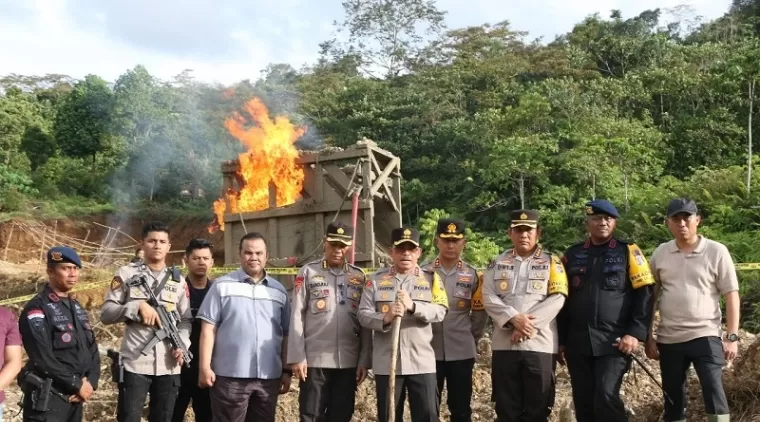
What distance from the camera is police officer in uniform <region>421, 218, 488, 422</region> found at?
5258 millimetres

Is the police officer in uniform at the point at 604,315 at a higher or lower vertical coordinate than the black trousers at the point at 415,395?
higher

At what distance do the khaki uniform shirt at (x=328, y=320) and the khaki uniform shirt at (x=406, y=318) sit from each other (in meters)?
0.12

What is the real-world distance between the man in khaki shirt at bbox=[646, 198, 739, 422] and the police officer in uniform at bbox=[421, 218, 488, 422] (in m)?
1.27

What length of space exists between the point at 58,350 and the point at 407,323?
2.22 meters

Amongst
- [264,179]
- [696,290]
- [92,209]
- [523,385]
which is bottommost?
[523,385]

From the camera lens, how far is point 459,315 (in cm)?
533

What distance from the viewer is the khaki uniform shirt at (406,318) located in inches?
195

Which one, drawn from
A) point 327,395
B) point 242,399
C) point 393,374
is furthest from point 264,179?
point 393,374

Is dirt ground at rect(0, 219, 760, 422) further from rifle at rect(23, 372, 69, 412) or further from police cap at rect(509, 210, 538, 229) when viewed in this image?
rifle at rect(23, 372, 69, 412)

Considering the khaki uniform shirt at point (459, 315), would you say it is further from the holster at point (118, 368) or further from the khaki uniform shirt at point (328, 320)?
the holster at point (118, 368)

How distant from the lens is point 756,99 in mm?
19688

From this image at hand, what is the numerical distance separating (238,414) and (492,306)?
183 centimetres

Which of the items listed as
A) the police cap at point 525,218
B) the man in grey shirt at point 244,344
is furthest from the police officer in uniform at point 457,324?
the man in grey shirt at point 244,344

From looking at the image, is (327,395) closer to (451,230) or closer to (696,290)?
(451,230)
